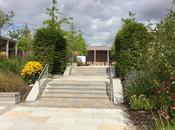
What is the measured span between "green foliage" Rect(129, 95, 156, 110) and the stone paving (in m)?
0.52

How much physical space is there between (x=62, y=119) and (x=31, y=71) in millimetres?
7704

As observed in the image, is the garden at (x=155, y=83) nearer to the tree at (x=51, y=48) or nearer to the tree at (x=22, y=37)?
the tree at (x=51, y=48)

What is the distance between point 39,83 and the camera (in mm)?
17109

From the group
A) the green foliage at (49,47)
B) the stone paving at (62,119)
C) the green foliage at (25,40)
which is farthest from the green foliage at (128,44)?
the green foliage at (25,40)

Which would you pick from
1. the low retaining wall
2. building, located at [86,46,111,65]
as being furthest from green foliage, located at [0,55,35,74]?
building, located at [86,46,111,65]

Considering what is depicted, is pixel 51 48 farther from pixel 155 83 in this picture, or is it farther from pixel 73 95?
A: pixel 155 83

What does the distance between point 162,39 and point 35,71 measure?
800 cm

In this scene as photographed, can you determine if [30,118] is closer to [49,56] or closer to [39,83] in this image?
[39,83]

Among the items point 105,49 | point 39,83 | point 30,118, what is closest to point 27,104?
point 39,83

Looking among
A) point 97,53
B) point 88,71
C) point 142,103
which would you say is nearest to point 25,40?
point 88,71

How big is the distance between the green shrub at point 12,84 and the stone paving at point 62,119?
7.55ft

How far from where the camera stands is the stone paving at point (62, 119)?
34.5 ft

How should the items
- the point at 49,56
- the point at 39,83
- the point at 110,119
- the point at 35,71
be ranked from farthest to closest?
the point at 49,56 < the point at 35,71 < the point at 39,83 < the point at 110,119

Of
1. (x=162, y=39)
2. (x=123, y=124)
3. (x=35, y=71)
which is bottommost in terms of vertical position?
(x=123, y=124)
